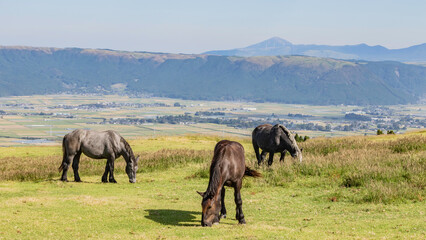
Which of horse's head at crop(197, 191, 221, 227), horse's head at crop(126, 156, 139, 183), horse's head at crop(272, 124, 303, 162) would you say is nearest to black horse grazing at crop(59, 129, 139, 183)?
horse's head at crop(126, 156, 139, 183)

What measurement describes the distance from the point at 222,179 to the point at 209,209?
0.98 m

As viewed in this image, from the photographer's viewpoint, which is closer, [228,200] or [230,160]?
[230,160]

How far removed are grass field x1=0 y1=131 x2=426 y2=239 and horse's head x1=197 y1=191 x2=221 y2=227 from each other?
0.93 ft

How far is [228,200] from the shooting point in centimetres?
2012

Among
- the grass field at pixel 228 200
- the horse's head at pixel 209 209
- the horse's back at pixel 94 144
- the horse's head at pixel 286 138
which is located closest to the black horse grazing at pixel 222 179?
the horse's head at pixel 209 209

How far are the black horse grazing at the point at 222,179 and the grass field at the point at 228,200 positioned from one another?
0.39 meters

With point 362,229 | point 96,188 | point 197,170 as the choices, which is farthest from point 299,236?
point 197,170

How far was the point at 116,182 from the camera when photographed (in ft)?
81.8

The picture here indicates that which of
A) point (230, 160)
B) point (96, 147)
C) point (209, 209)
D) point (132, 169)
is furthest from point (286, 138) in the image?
point (209, 209)

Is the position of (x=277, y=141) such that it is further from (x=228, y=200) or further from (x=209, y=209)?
(x=209, y=209)

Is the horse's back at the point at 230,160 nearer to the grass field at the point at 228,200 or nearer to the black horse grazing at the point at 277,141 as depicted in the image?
the grass field at the point at 228,200

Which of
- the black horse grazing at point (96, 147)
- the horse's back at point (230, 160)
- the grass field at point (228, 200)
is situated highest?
the horse's back at point (230, 160)

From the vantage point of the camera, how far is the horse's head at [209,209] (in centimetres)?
1440

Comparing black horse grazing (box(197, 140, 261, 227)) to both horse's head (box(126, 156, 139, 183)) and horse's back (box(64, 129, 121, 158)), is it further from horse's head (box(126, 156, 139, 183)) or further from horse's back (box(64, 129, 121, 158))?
horse's back (box(64, 129, 121, 158))
